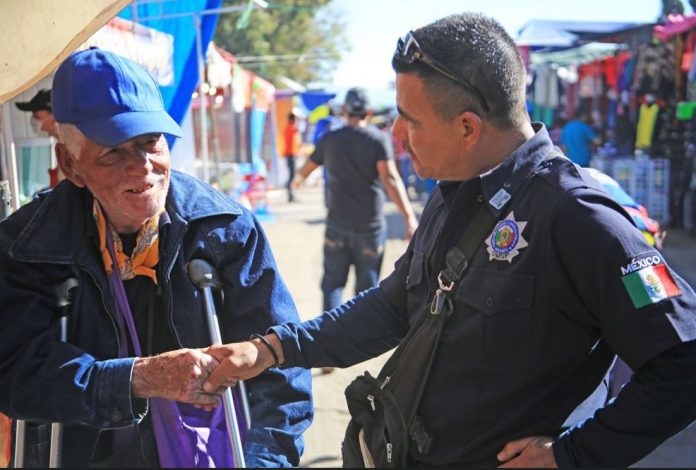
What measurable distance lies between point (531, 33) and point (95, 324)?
13.2 meters

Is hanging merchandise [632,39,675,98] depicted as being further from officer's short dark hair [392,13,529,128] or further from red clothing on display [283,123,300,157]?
officer's short dark hair [392,13,529,128]

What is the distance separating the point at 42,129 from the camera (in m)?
5.18

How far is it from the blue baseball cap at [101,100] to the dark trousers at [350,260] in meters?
4.58

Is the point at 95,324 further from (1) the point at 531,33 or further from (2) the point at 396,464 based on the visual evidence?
(1) the point at 531,33


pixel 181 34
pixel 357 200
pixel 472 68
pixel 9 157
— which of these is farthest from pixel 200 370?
pixel 357 200

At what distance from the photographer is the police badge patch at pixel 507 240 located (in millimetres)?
1741

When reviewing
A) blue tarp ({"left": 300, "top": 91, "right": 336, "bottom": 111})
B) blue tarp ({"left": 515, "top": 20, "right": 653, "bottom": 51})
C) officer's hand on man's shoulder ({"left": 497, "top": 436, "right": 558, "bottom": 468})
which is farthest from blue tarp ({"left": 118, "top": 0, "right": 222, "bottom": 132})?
blue tarp ({"left": 300, "top": 91, "right": 336, "bottom": 111})

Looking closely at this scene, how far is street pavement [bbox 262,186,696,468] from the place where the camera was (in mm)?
5023

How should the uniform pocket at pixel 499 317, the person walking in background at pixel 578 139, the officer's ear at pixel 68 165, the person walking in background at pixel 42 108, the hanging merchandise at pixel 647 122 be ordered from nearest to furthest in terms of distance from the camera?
the uniform pocket at pixel 499 317, the officer's ear at pixel 68 165, the person walking in background at pixel 42 108, the person walking in background at pixel 578 139, the hanging merchandise at pixel 647 122

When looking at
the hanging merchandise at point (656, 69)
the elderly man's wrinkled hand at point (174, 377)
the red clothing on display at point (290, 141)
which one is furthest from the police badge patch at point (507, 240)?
the red clothing on display at point (290, 141)

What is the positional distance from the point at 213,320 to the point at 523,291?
96 cm

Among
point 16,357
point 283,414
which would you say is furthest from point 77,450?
point 283,414

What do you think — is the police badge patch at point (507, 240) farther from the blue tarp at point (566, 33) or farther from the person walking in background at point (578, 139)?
the blue tarp at point (566, 33)

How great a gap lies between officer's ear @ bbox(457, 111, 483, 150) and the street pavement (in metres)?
3.43
